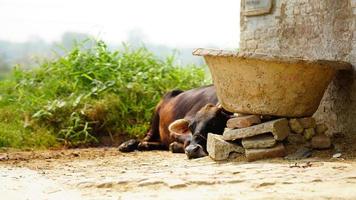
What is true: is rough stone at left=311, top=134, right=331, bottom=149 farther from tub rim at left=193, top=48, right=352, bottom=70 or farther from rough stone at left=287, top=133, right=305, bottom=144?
tub rim at left=193, top=48, right=352, bottom=70

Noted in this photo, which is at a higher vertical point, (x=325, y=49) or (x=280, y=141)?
(x=325, y=49)

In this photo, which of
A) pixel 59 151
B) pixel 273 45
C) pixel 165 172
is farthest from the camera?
pixel 59 151

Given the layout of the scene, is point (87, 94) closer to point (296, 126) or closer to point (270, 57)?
point (296, 126)

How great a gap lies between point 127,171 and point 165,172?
0.42 metres

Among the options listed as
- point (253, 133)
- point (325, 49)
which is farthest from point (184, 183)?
point (325, 49)

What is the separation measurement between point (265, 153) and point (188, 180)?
1287mm

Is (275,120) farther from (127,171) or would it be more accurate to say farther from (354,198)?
(354,198)

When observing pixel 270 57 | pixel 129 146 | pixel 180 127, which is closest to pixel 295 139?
pixel 270 57

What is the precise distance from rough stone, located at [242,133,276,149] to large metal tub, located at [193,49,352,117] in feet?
0.72

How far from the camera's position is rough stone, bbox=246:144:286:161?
18.0 feet

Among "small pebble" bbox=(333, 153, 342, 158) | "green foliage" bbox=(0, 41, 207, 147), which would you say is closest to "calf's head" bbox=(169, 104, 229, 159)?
"small pebble" bbox=(333, 153, 342, 158)

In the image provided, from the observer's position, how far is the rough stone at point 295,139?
574 cm

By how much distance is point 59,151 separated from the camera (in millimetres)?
8016

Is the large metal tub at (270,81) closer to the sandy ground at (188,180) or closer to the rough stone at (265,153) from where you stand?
the rough stone at (265,153)
